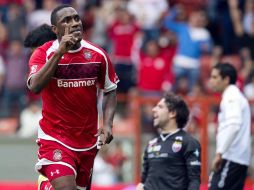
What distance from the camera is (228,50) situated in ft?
60.1

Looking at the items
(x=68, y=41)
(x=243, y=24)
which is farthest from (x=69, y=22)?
(x=243, y=24)

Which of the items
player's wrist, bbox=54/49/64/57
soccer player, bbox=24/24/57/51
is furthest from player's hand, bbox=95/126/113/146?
soccer player, bbox=24/24/57/51

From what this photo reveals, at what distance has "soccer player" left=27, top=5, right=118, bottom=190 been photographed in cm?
835

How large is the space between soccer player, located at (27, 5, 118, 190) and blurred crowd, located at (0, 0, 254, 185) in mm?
7535

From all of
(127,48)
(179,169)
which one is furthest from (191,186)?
(127,48)

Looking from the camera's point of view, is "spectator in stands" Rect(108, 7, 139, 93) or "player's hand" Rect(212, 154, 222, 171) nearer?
"player's hand" Rect(212, 154, 222, 171)

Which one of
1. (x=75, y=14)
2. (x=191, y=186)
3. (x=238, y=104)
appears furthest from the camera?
(x=238, y=104)

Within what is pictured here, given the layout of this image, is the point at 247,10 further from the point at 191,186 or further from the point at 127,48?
the point at 191,186

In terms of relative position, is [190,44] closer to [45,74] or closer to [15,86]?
[15,86]

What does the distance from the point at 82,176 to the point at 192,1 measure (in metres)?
10.5

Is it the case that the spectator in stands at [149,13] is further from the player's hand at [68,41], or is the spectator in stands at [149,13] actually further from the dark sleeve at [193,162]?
the player's hand at [68,41]

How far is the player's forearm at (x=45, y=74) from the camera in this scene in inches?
314

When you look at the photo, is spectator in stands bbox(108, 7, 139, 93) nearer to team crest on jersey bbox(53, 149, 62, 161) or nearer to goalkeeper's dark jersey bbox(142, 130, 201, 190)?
goalkeeper's dark jersey bbox(142, 130, 201, 190)

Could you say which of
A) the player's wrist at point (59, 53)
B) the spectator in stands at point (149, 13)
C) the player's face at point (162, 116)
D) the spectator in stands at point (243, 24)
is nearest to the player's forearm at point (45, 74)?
the player's wrist at point (59, 53)
